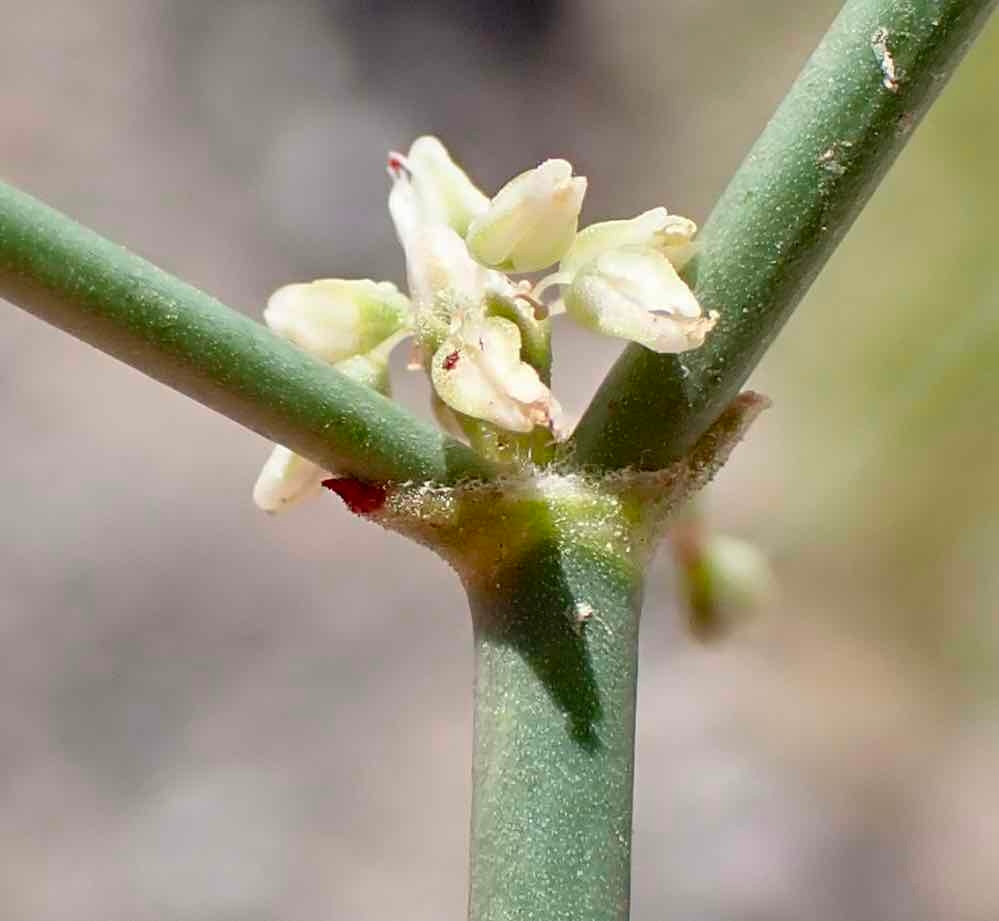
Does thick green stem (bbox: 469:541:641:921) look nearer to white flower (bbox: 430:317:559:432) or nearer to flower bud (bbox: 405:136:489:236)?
white flower (bbox: 430:317:559:432)

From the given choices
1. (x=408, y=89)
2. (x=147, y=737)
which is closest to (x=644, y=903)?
(x=147, y=737)

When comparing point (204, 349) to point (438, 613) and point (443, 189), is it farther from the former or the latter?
point (438, 613)

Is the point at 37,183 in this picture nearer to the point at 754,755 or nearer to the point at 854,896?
the point at 754,755

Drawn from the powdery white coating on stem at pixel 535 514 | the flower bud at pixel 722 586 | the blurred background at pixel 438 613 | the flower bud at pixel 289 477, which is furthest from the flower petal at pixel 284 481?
the blurred background at pixel 438 613

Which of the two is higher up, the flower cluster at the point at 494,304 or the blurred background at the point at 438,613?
the flower cluster at the point at 494,304

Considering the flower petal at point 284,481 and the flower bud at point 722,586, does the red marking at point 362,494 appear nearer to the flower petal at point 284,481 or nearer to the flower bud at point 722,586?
the flower petal at point 284,481

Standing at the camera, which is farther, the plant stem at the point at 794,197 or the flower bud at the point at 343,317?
the flower bud at the point at 343,317
